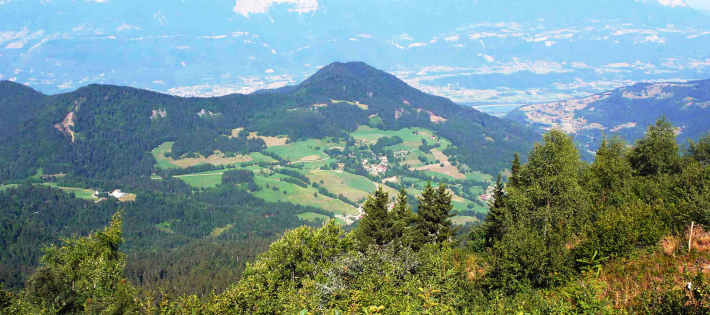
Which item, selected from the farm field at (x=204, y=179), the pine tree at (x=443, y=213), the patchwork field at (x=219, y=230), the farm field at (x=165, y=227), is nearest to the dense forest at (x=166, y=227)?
the farm field at (x=165, y=227)

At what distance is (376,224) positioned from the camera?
40.9 metres

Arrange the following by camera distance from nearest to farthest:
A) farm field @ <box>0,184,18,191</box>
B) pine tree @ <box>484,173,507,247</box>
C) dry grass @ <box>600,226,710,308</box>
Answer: dry grass @ <box>600,226,710,308</box>
pine tree @ <box>484,173,507,247</box>
farm field @ <box>0,184,18,191</box>

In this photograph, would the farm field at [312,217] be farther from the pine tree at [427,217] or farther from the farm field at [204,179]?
the pine tree at [427,217]

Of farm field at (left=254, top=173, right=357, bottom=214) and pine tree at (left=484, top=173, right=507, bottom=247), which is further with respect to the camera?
farm field at (left=254, top=173, right=357, bottom=214)

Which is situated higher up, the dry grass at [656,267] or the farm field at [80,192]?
the dry grass at [656,267]

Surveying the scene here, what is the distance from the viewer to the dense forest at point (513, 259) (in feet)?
50.2

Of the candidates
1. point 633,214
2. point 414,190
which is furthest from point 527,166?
point 414,190

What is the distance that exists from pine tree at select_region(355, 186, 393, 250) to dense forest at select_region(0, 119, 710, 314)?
0.12m

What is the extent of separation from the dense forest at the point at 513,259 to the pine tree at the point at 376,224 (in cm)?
12

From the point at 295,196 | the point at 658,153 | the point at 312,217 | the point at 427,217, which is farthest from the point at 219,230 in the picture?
the point at 658,153

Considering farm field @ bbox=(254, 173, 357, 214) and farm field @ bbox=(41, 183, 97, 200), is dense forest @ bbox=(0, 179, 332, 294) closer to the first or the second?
farm field @ bbox=(254, 173, 357, 214)

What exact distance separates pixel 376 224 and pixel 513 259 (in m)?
21.6

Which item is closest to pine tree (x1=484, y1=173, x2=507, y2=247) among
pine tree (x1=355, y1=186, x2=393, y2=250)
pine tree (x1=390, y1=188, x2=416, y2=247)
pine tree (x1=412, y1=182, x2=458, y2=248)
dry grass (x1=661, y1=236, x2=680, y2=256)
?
pine tree (x1=412, y1=182, x2=458, y2=248)

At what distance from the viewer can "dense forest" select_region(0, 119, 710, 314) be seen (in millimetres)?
15289
